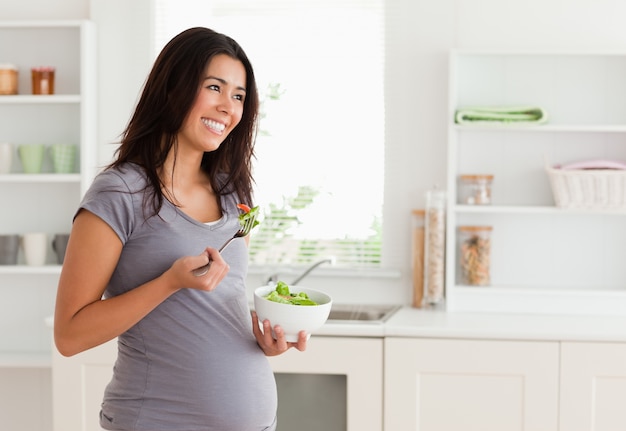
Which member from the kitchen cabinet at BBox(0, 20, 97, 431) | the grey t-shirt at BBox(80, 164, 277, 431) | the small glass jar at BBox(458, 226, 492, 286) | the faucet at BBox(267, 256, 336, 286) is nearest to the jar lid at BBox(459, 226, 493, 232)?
the small glass jar at BBox(458, 226, 492, 286)

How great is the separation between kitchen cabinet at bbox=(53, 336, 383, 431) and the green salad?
1.07 metres

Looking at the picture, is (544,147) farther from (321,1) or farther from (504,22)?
(321,1)

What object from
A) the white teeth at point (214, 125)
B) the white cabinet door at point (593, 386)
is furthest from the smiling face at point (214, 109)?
the white cabinet door at point (593, 386)

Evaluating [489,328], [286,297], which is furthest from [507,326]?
[286,297]

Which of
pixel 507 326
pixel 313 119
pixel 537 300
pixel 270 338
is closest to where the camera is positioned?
pixel 270 338

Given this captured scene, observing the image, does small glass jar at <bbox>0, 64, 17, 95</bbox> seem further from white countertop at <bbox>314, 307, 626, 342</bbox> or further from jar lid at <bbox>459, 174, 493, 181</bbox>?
jar lid at <bbox>459, 174, 493, 181</bbox>

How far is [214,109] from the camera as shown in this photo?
1581mm

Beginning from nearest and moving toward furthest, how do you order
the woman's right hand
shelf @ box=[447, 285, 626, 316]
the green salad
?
1. the woman's right hand
2. the green salad
3. shelf @ box=[447, 285, 626, 316]

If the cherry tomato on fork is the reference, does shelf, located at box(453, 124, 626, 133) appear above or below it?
above

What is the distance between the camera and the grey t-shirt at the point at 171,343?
150 cm

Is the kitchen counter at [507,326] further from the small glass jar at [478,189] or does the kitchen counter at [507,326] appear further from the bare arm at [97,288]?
the bare arm at [97,288]

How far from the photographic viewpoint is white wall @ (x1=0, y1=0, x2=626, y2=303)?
3297mm

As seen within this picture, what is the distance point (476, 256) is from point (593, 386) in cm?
72

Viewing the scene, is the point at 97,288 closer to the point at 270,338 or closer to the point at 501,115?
the point at 270,338
